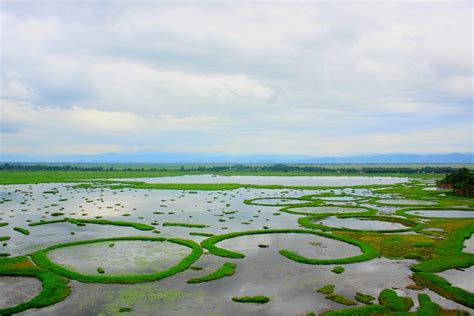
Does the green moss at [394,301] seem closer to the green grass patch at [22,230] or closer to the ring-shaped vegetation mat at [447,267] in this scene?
the ring-shaped vegetation mat at [447,267]

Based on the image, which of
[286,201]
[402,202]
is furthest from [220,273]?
Result: [402,202]

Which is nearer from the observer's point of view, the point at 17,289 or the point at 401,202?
the point at 17,289

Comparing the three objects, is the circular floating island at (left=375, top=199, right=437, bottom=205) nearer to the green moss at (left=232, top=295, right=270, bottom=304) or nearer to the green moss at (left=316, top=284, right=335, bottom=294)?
the green moss at (left=316, top=284, right=335, bottom=294)

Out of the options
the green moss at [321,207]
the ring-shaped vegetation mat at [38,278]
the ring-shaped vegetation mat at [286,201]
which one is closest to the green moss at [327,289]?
the ring-shaped vegetation mat at [38,278]

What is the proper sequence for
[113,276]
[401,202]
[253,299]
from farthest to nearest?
[401,202] < [113,276] < [253,299]

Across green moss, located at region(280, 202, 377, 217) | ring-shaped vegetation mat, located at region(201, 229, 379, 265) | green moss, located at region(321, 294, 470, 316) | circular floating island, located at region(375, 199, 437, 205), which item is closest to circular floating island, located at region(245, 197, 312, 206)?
green moss, located at region(280, 202, 377, 217)

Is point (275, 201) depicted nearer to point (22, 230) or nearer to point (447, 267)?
point (447, 267)
